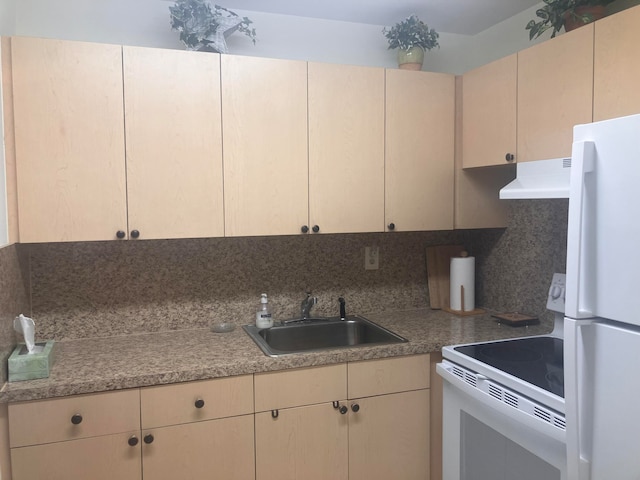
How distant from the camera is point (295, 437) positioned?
1.95 meters

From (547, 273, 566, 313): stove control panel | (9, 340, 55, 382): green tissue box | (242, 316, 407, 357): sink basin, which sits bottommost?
(242, 316, 407, 357): sink basin

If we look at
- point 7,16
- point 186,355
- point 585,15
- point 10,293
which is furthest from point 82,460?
point 585,15

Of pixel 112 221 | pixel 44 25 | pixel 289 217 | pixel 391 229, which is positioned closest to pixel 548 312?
pixel 391 229

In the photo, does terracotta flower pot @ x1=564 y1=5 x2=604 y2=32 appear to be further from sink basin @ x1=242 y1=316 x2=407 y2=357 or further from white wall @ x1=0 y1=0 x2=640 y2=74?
sink basin @ x1=242 y1=316 x2=407 y2=357

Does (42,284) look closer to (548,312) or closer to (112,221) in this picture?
(112,221)

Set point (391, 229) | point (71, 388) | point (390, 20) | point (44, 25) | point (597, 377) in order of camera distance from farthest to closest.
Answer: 1. point (390, 20)
2. point (391, 229)
3. point (44, 25)
4. point (71, 388)
5. point (597, 377)

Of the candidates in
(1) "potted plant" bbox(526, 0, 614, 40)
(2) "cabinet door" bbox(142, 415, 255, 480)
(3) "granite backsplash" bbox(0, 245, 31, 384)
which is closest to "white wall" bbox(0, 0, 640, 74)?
(1) "potted plant" bbox(526, 0, 614, 40)

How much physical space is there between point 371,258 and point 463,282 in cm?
50

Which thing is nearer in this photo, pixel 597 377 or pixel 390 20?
pixel 597 377

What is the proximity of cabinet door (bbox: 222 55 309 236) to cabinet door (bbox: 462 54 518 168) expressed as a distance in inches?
32.1

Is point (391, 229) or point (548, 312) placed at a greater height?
point (391, 229)

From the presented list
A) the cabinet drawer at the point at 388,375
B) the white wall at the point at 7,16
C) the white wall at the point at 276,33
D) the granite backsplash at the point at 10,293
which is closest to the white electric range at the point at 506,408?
the cabinet drawer at the point at 388,375

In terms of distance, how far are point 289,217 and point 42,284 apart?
1111 millimetres

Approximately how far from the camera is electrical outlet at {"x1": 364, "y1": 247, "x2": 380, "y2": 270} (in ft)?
8.76
